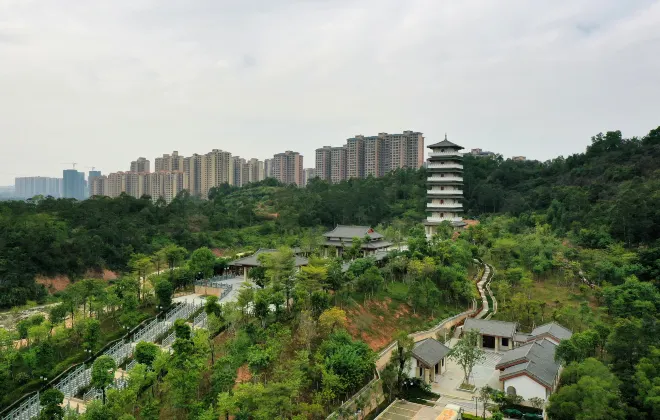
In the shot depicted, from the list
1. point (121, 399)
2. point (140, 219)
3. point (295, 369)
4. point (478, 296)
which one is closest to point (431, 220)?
point (478, 296)

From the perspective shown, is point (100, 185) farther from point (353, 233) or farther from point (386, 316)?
point (386, 316)

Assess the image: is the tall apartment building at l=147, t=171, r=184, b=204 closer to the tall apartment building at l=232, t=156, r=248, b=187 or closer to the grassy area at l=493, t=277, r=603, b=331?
the tall apartment building at l=232, t=156, r=248, b=187

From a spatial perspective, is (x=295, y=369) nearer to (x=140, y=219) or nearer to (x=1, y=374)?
(x=1, y=374)

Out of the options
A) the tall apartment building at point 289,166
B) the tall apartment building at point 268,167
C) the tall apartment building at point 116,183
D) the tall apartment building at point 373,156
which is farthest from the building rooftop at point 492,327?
the tall apartment building at point 268,167

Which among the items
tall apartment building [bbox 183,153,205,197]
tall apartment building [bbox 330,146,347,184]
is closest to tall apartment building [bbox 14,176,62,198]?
tall apartment building [bbox 183,153,205,197]

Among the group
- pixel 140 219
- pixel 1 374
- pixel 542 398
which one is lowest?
pixel 542 398

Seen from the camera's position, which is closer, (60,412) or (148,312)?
(60,412)

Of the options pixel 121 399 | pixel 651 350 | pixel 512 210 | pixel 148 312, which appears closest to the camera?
pixel 121 399

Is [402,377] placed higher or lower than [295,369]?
lower
